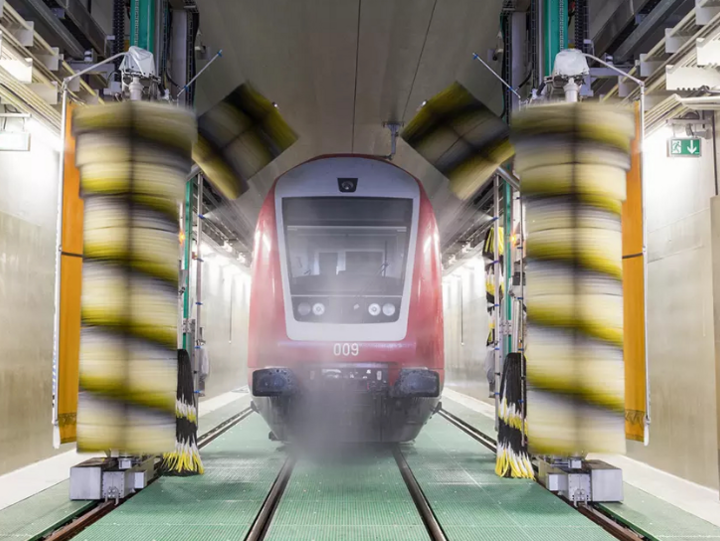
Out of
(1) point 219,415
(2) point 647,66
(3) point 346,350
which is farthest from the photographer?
(1) point 219,415

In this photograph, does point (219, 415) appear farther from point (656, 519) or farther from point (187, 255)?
point (656, 519)

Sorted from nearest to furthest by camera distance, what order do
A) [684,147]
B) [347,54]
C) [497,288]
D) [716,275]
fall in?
[716,275] < [684,147] < [497,288] < [347,54]

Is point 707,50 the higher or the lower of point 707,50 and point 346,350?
the higher

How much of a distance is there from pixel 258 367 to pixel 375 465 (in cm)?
173

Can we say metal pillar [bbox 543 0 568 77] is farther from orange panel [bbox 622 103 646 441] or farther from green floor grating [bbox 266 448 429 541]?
green floor grating [bbox 266 448 429 541]

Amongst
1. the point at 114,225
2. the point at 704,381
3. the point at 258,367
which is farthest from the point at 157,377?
the point at 704,381

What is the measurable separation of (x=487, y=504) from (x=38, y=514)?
346 centimetres

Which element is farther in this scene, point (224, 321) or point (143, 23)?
point (224, 321)

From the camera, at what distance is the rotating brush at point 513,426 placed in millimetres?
6961

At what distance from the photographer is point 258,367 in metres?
7.34

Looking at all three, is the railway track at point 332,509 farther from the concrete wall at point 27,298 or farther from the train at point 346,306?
the concrete wall at point 27,298

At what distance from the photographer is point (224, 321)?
2095 cm

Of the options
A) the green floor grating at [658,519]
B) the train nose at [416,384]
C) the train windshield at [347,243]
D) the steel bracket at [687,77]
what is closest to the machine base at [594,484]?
the green floor grating at [658,519]

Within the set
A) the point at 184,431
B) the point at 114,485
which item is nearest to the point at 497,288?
the point at 184,431
